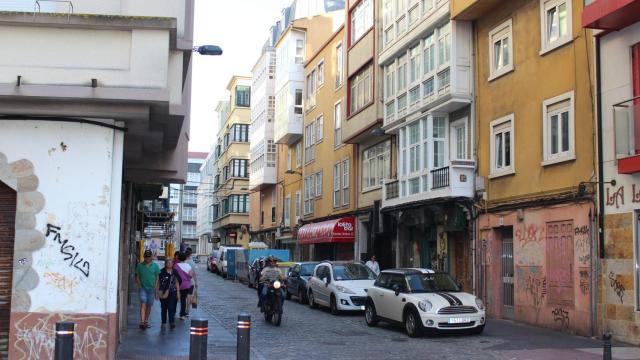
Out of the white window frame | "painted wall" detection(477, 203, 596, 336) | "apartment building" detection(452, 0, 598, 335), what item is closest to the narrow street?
"painted wall" detection(477, 203, 596, 336)

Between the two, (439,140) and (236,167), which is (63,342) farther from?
(236,167)

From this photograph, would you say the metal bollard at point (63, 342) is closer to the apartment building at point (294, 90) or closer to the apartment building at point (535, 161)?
the apartment building at point (535, 161)

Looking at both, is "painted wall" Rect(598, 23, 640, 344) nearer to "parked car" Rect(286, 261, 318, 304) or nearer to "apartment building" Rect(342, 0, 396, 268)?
"parked car" Rect(286, 261, 318, 304)

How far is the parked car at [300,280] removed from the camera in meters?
25.6

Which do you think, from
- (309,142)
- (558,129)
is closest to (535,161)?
(558,129)

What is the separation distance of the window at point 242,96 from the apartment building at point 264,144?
11580 mm

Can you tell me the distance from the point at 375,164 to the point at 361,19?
6.43 meters

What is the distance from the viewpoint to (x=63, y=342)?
23.2ft

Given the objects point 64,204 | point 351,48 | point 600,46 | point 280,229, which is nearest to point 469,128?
point 600,46

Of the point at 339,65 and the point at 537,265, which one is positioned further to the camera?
the point at 339,65

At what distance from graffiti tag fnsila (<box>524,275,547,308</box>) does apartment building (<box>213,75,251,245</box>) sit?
168 feet

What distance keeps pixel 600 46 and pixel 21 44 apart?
11940 millimetres

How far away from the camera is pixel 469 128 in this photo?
72.8 feet

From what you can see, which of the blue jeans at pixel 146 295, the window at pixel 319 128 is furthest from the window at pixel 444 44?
the window at pixel 319 128
